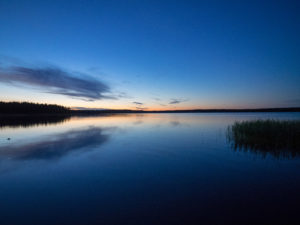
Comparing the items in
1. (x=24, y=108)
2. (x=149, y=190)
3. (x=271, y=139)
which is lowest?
(x=149, y=190)

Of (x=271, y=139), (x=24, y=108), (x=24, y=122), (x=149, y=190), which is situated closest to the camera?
(x=149, y=190)

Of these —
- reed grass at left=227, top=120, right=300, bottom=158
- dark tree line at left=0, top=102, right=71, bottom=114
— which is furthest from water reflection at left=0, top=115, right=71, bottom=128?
dark tree line at left=0, top=102, right=71, bottom=114

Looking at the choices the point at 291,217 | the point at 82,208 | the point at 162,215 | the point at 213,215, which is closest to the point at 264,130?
the point at 291,217

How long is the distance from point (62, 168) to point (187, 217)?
7.68 meters

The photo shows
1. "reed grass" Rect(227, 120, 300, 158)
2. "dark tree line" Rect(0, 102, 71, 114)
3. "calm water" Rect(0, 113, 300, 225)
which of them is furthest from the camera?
"dark tree line" Rect(0, 102, 71, 114)

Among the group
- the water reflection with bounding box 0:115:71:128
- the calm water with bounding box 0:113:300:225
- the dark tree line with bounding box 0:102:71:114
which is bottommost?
the calm water with bounding box 0:113:300:225

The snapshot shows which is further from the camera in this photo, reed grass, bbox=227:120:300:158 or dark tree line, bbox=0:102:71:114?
dark tree line, bbox=0:102:71:114

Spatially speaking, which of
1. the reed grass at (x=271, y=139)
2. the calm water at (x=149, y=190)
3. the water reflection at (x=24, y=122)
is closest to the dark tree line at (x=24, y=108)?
the water reflection at (x=24, y=122)

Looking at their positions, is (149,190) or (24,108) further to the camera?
(24,108)

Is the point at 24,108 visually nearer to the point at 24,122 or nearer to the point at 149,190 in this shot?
the point at 24,122

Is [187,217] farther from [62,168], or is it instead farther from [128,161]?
[62,168]

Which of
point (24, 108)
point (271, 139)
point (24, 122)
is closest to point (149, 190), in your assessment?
point (271, 139)

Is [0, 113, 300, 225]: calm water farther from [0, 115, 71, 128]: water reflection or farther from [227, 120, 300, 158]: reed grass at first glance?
[0, 115, 71, 128]: water reflection

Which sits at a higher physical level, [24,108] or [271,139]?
[24,108]
